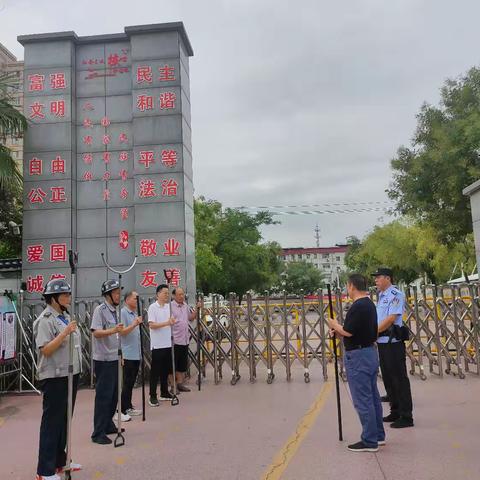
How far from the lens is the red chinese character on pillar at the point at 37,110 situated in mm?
10000

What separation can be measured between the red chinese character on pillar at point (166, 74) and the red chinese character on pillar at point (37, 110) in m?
2.38

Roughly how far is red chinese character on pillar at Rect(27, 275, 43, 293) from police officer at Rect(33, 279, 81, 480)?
5.73 meters

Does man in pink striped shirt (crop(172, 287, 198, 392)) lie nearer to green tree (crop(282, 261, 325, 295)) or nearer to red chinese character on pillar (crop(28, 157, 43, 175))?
red chinese character on pillar (crop(28, 157, 43, 175))

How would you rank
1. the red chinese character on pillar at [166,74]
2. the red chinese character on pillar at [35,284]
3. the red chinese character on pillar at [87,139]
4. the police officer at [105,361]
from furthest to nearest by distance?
the red chinese character on pillar at [87,139]
the red chinese character on pillar at [166,74]
the red chinese character on pillar at [35,284]
the police officer at [105,361]

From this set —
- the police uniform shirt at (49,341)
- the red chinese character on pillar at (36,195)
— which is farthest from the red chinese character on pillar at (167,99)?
the police uniform shirt at (49,341)

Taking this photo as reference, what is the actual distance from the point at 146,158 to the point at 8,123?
258 cm

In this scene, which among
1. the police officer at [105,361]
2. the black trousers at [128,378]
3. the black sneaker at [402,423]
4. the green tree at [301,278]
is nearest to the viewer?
the police officer at [105,361]

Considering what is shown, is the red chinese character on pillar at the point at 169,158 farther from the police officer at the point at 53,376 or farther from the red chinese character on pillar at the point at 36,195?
the police officer at the point at 53,376

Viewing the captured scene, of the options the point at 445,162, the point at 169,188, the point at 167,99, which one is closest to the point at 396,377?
the point at 169,188

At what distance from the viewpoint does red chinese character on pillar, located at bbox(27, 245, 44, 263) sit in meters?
9.62

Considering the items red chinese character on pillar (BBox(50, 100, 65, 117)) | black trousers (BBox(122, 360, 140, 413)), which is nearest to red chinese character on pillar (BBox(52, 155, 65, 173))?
red chinese character on pillar (BBox(50, 100, 65, 117))

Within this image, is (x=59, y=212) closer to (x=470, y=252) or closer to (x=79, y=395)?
(x=79, y=395)

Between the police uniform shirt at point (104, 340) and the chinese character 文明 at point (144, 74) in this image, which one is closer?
the police uniform shirt at point (104, 340)

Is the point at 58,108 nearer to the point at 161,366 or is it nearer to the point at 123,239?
the point at 123,239
